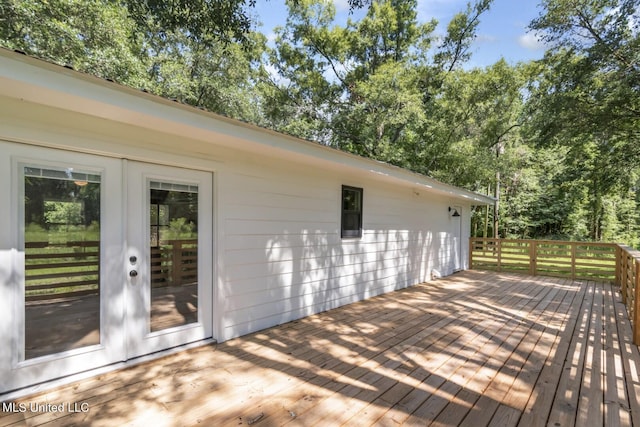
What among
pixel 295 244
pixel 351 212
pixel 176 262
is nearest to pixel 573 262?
pixel 351 212

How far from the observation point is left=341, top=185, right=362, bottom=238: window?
484 cm

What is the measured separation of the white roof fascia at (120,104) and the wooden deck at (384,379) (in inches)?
77.2

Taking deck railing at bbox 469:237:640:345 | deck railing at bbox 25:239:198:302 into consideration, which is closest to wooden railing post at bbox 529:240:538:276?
deck railing at bbox 469:237:640:345

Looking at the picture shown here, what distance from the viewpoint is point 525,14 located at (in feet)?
25.5

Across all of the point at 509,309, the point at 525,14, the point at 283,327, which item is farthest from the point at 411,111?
the point at 283,327

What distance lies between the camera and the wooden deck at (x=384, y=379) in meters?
2.00

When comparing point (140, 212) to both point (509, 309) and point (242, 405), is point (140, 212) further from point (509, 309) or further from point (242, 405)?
point (509, 309)

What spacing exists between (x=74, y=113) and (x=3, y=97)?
370 millimetres

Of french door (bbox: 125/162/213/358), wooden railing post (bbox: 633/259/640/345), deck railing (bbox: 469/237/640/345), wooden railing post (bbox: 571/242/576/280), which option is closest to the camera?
french door (bbox: 125/162/213/358)

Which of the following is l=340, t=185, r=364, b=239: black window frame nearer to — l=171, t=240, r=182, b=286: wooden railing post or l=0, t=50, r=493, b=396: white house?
l=0, t=50, r=493, b=396: white house

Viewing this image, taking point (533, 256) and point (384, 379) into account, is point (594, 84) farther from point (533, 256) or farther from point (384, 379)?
point (384, 379)

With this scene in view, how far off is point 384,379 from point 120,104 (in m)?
2.76

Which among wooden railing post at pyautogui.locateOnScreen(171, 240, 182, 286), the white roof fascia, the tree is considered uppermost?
the tree

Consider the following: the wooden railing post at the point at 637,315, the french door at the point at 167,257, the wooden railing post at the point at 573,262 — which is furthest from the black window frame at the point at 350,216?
→ the wooden railing post at the point at 573,262
